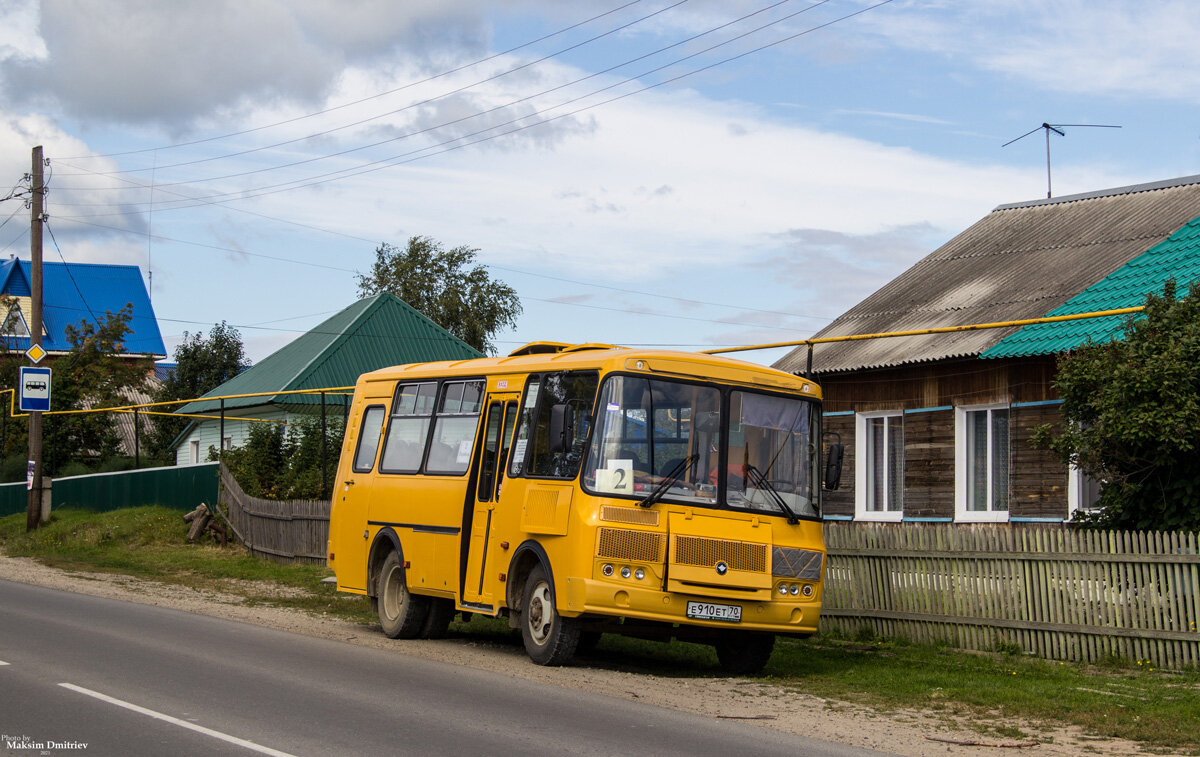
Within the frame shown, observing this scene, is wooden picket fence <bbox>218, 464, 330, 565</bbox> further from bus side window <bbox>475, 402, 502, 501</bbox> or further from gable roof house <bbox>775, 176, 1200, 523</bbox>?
bus side window <bbox>475, 402, 502, 501</bbox>

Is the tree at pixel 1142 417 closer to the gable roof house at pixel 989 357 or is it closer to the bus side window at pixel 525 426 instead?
the gable roof house at pixel 989 357

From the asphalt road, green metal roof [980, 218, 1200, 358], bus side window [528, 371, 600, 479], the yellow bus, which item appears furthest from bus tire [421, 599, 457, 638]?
green metal roof [980, 218, 1200, 358]

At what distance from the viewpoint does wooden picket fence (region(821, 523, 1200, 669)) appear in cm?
1158

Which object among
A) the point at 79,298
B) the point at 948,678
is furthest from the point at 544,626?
the point at 79,298

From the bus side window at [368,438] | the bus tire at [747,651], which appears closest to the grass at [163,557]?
the bus side window at [368,438]

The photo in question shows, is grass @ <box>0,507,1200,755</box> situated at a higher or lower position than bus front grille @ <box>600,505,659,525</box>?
lower

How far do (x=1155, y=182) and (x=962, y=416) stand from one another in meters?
6.12

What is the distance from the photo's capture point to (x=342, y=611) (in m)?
17.4

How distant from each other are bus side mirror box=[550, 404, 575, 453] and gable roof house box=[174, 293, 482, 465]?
88.4ft

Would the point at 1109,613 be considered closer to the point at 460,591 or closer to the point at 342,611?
the point at 460,591

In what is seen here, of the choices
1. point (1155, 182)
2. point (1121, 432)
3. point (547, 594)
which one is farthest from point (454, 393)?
point (1155, 182)

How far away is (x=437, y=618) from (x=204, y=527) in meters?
14.5

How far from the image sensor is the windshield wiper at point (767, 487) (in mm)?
11758

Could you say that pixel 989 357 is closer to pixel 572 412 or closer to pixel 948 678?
pixel 948 678
